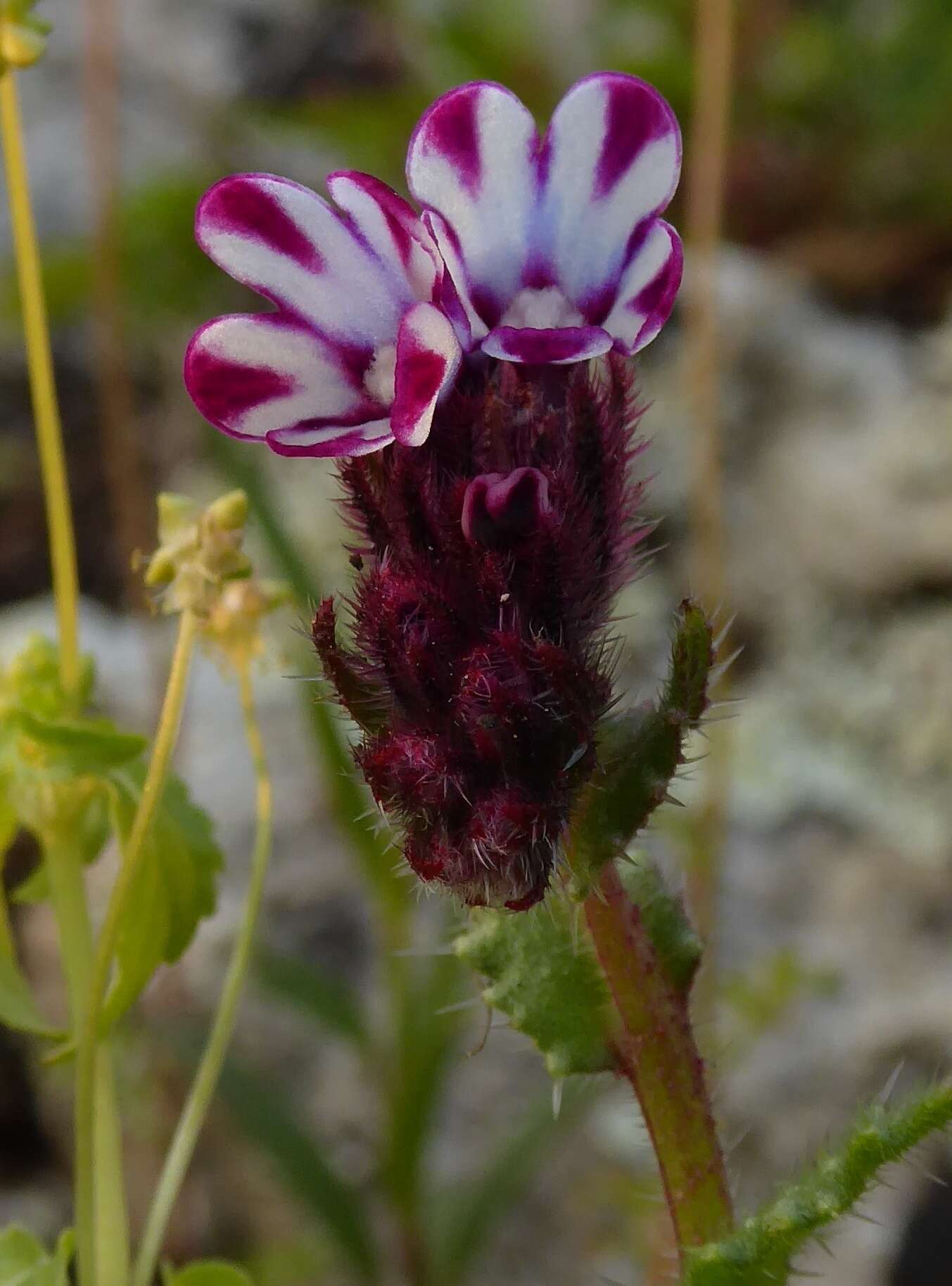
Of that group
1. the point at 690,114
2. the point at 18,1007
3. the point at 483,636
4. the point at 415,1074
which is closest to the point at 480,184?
the point at 483,636

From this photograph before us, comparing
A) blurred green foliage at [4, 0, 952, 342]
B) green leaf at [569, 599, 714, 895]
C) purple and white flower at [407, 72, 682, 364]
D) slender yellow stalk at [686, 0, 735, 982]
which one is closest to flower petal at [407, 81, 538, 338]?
purple and white flower at [407, 72, 682, 364]

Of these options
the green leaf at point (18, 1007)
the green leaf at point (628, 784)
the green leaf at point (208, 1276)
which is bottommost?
the green leaf at point (208, 1276)

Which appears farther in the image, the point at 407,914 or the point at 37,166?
the point at 37,166

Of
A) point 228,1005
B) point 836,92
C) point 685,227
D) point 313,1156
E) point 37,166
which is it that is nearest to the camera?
point 228,1005

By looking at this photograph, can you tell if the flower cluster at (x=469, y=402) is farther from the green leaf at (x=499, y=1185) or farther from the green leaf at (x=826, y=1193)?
the green leaf at (x=499, y=1185)

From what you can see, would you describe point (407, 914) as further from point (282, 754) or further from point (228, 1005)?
point (228, 1005)

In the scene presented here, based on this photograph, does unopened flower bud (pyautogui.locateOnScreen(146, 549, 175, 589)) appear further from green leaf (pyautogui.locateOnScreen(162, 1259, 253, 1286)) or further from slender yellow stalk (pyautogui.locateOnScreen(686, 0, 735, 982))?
slender yellow stalk (pyautogui.locateOnScreen(686, 0, 735, 982))

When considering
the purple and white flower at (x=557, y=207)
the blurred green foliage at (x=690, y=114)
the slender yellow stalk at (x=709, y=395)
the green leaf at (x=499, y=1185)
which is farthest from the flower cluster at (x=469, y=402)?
A: the blurred green foliage at (x=690, y=114)

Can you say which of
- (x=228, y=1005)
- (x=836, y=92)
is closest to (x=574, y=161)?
(x=228, y=1005)
